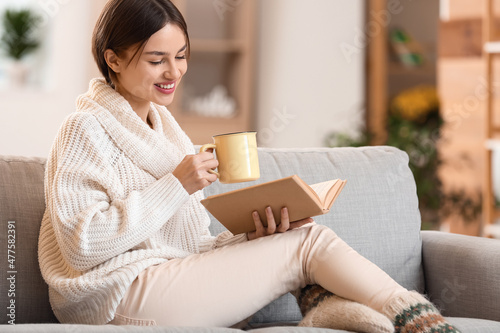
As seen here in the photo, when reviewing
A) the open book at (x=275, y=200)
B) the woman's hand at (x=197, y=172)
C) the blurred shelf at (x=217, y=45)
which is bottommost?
the open book at (x=275, y=200)

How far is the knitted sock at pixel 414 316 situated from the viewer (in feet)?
3.82

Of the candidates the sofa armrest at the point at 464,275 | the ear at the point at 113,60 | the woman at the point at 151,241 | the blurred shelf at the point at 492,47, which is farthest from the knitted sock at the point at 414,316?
the blurred shelf at the point at 492,47

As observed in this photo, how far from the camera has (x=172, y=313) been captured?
126cm

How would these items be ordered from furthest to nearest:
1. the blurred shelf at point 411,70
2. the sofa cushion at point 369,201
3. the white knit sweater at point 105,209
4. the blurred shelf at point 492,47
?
1. the blurred shelf at point 411,70
2. the blurred shelf at point 492,47
3. the sofa cushion at point 369,201
4. the white knit sweater at point 105,209

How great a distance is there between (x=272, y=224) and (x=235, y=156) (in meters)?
0.16

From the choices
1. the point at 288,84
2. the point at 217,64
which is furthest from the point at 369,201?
the point at 217,64

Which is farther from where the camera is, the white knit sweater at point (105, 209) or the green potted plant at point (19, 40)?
the green potted plant at point (19, 40)

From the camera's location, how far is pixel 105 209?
1.30 metres

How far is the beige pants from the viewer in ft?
4.12

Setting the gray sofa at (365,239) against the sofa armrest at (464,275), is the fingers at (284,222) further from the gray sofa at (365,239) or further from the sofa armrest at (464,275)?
the sofa armrest at (464,275)

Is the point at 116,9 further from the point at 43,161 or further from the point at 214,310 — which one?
the point at 214,310

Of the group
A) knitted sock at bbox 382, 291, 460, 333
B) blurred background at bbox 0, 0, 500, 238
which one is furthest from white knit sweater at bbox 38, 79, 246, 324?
blurred background at bbox 0, 0, 500, 238

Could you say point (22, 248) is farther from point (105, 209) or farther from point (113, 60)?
point (113, 60)

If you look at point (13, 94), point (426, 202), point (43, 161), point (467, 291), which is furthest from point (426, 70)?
point (43, 161)
